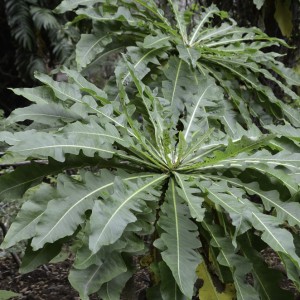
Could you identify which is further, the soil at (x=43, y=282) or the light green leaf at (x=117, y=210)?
the soil at (x=43, y=282)

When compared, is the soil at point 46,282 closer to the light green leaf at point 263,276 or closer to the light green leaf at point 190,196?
the light green leaf at point 263,276

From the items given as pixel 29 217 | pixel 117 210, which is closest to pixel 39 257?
pixel 29 217

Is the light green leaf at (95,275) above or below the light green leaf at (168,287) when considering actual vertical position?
above

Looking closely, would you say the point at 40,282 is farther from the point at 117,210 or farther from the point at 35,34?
the point at 35,34

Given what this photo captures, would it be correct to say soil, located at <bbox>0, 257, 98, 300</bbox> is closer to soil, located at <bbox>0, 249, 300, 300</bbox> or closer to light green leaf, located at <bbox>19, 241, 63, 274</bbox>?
soil, located at <bbox>0, 249, 300, 300</bbox>

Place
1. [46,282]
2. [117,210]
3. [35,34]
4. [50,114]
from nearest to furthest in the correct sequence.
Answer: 1. [117,210]
2. [50,114]
3. [46,282]
4. [35,34]

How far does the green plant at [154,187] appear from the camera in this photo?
132cm

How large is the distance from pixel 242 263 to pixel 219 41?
1298mm

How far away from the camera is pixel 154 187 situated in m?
1.50

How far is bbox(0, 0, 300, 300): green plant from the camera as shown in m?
1.32

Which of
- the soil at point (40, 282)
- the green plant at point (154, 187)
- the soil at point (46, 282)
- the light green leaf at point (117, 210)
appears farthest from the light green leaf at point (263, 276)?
the soil at point (40, 282)

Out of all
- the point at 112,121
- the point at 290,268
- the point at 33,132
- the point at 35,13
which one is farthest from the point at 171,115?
the point at 35,13

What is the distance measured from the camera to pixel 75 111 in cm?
167

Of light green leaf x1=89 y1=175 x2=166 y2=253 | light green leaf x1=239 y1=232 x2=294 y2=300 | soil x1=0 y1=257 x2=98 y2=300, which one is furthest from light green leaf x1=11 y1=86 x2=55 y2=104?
soil x1=0 y1=257 x2=98 y2=300
